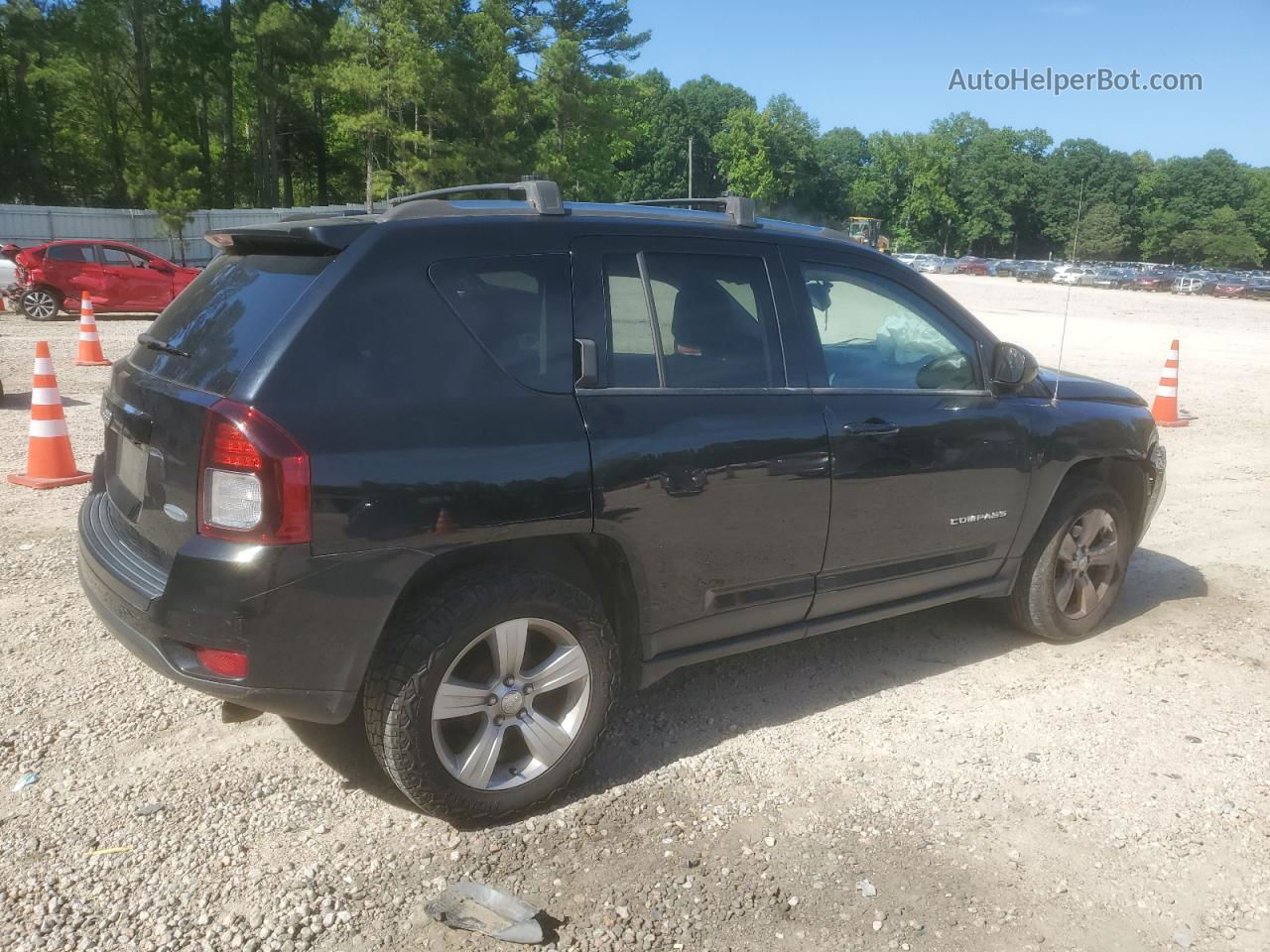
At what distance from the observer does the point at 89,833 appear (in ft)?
10.3

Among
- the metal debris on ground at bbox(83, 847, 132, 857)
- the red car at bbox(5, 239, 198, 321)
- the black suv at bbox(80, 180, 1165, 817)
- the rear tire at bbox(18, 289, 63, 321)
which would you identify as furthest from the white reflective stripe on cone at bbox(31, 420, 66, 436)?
the rear tire at bbox(18, 289, 63, 321)

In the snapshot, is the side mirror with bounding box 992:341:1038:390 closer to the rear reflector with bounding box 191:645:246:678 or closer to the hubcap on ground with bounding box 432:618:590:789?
the hubcap on ground with bounding box 432:618:590:789

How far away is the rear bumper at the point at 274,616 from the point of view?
2754 millimetres

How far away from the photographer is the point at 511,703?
3209 millimetres

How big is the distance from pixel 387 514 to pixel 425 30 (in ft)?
137

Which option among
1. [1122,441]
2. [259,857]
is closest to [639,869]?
[259,857]

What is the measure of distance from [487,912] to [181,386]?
1779 mm

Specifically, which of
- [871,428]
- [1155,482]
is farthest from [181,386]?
[1155,482]

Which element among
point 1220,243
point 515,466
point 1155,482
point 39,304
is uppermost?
point 1220,243

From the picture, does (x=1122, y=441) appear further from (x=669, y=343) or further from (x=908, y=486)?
(x=669, y=343)

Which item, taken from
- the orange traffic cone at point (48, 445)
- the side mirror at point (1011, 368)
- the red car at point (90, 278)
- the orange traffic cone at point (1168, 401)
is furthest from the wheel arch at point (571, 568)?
the red car at point (90, 278)

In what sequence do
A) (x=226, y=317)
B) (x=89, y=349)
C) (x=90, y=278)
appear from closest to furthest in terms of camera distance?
1. (x=226, y=317)
2. (x=89, y=349)
3. (x=90, y=278)

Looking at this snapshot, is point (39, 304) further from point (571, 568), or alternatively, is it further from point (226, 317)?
point (571, 568)

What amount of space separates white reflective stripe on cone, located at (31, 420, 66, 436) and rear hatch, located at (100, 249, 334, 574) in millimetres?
4096
